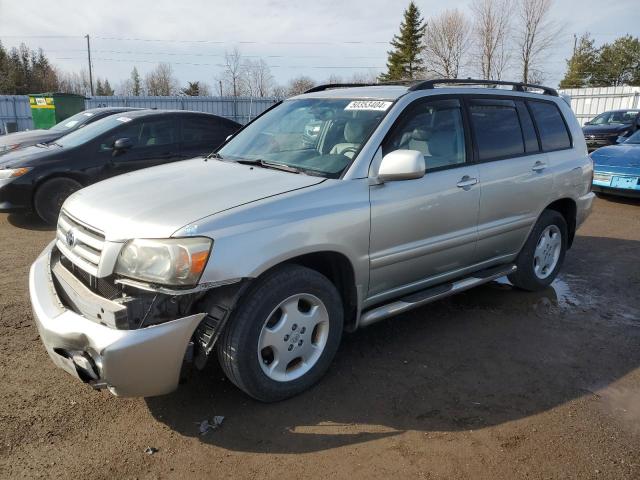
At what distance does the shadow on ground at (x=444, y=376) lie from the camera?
286 centimetres

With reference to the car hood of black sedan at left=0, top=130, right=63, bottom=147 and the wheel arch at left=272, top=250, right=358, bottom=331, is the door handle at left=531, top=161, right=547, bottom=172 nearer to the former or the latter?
the wheel arch at left=272, top=250, right=358, bottom=331

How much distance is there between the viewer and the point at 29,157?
7012 mm

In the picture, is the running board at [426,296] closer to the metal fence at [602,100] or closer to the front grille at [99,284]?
the front grille at [99,284]

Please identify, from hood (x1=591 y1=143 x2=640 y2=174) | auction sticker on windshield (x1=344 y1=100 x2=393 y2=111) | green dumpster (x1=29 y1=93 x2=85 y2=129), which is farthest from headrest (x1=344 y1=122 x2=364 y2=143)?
green dumpster (x1=29 y1=93 x2=85 y2=129)

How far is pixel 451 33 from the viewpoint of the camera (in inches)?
1538

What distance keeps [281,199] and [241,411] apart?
1.24 metres

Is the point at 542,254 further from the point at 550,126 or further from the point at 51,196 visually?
the point at 51,196

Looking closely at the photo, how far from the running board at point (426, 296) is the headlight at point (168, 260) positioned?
1262 mm

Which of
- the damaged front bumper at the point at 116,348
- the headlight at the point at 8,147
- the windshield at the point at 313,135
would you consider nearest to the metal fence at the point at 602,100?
A: the headlight at the point at 8,147

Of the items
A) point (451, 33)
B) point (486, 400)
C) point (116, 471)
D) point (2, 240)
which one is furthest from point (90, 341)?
point (451, 33)

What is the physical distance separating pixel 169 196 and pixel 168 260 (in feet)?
1.85

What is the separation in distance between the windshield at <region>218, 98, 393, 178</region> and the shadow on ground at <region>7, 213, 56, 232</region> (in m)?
4.15

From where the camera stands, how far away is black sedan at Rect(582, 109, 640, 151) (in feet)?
53.0

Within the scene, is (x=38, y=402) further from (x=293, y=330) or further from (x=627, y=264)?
(x=627, y=264)
